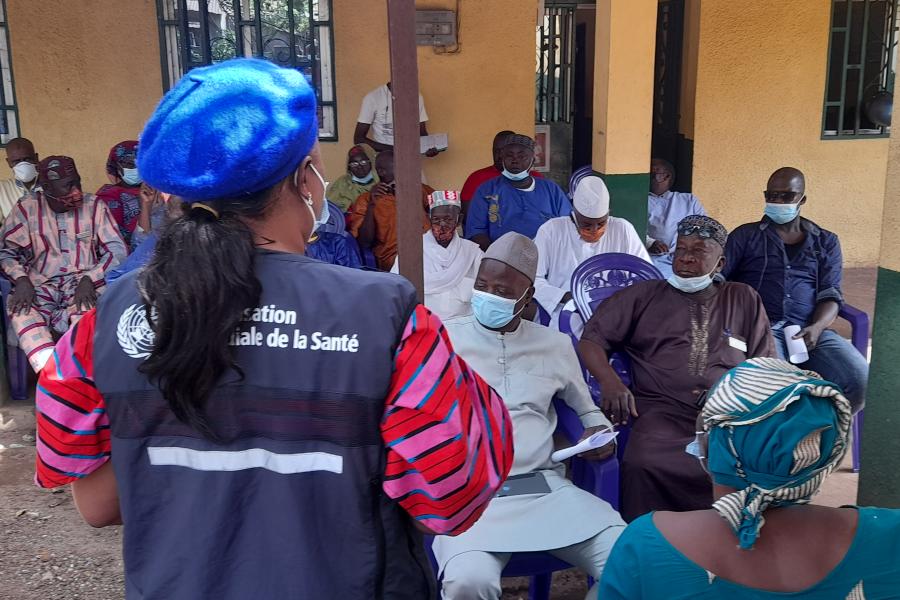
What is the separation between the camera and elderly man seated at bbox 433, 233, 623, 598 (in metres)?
2.46

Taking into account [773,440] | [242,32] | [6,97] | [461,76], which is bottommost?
[773,440]

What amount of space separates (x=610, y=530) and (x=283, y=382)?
1.65 m

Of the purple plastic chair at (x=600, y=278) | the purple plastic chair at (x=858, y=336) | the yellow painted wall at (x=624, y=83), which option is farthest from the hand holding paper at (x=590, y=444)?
the yellow painted wall at (x=624, y=83)

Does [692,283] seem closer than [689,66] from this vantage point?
Yes

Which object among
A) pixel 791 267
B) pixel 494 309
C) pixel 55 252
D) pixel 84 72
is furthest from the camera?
pixel 84 72

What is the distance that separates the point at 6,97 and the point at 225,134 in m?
6.72

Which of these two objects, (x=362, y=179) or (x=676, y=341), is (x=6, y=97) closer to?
(x=362, y=179)

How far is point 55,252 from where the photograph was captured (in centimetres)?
514

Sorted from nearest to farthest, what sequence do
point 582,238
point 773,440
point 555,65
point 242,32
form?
point 773,440, point 582,238, point 242,32, point 555,65

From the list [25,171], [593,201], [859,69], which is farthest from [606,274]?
[859,69]

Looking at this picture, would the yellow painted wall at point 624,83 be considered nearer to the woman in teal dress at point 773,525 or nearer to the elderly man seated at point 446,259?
the elderly man seated at point 446,259

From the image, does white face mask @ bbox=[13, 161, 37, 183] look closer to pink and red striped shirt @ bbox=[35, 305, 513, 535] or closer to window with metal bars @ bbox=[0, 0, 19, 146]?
window with metal bars @ bbox=[0, 0, 19, 146]

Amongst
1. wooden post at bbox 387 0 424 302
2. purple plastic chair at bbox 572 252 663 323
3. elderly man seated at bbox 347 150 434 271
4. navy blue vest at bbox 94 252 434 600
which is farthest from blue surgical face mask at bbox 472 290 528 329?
elderly man seated at bbox 347 150 434 271

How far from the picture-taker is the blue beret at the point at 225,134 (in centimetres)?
118
